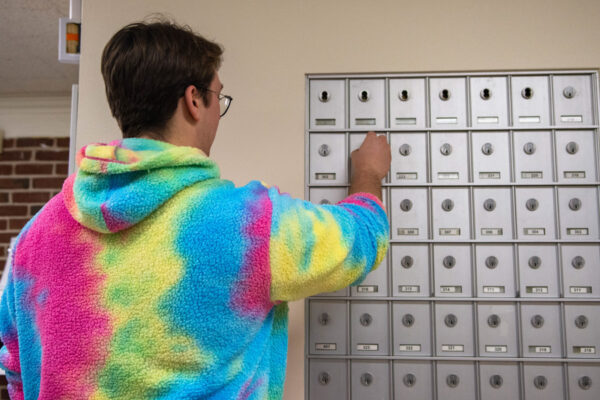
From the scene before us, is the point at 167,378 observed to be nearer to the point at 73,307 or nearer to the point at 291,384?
the point at 73,307

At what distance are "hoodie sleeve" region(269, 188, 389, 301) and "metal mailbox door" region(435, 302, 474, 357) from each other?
0.66 m

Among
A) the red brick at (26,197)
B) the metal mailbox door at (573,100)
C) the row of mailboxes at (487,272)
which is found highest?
the metal mailbox door at (573,100)

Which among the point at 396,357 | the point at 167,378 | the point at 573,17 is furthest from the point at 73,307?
the point at 573,17

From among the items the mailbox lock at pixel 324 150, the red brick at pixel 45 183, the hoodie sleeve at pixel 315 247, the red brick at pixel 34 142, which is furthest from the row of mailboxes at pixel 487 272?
the red brick at pixel 34 142

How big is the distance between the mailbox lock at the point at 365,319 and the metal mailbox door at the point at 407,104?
0.56m

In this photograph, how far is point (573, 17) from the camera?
1.47 m

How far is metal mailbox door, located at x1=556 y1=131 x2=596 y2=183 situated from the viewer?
145 cm

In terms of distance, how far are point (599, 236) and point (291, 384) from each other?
96 cm

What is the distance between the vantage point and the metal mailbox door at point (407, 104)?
1.50 m

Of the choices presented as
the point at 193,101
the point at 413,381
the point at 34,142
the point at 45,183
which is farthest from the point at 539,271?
the point at 34,142

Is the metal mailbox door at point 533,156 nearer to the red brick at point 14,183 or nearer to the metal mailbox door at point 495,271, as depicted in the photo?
the metal mailbox door at point 495,271

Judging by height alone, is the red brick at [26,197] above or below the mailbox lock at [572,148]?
above

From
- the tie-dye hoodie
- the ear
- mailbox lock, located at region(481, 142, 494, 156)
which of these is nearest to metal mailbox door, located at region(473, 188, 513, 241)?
Answer: mailbox lock, located at region(481, 142, 494, 156)

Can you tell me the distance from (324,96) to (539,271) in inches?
31.5
